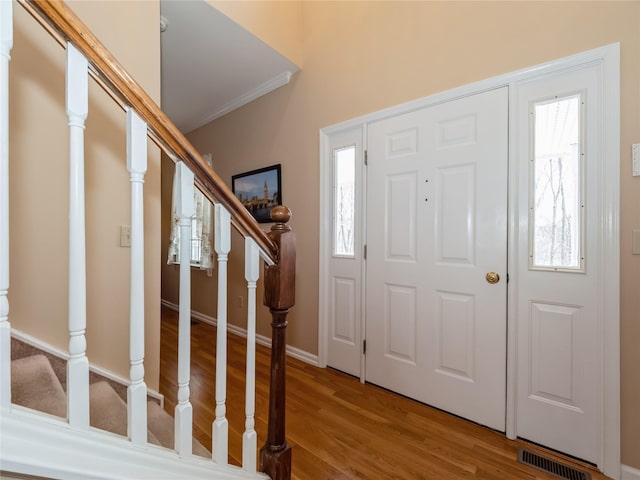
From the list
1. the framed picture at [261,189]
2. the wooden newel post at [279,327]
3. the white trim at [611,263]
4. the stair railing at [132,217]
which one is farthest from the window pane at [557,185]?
the framed picture at [261,189]

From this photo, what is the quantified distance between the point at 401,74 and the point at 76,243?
219 centimetres

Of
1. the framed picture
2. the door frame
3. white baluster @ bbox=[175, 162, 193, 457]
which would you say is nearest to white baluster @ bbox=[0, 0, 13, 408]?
white baluster @ bbox=[175, 162, 193, 457]

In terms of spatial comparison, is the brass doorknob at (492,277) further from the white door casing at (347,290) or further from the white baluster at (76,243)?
the white baluster at (76,243)

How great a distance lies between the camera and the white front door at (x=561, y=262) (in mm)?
1505

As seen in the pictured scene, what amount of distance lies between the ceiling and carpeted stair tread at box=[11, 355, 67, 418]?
222cm

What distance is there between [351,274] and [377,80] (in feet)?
4.89

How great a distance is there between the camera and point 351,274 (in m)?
2.46

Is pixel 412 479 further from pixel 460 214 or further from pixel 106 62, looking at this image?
pixel 106 62

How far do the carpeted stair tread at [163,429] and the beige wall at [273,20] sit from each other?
2.48 m

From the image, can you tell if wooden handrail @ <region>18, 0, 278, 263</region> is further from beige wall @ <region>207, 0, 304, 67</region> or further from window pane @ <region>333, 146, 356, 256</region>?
beige wall @ <region>207, 0, 304, 67</region>

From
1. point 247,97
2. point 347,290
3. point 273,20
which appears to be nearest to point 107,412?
point 347,290

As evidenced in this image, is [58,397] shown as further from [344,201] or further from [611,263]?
[611,263]

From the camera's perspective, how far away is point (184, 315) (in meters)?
0.85

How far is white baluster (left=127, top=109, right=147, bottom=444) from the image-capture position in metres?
0.72
